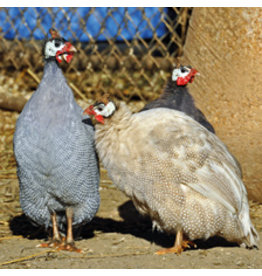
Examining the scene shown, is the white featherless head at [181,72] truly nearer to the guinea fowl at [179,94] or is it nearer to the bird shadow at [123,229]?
the guinea fowl at [179,94]

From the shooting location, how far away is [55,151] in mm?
3137

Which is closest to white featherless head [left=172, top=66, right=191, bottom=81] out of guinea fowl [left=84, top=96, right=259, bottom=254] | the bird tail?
guinea fowl [left=84, top=96, right=259, bottom=254]

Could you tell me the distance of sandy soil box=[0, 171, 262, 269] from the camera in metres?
3.03

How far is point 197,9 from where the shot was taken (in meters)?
4.56

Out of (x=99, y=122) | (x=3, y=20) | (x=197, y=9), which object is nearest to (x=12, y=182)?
(x=99, y=122)

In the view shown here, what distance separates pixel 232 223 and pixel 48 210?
102cm

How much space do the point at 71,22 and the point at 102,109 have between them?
3519 mm

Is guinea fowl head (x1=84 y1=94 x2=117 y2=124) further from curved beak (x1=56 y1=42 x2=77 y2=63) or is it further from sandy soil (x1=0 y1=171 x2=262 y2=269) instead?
sandy soil (x1=0 y1=171 x2=262 y2=269)

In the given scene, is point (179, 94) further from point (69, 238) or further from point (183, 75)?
point (69, 238)

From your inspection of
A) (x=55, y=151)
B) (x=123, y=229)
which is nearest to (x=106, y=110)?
(x=55, y=151)

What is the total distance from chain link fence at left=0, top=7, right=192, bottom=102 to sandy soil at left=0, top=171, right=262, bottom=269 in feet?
7.52

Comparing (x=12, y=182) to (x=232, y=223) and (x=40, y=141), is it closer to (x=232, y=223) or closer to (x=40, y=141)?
(x=40, y=141)

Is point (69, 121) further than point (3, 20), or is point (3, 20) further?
point (3, 20)

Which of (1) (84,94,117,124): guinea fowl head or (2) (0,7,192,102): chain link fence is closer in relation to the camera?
(1) (84,94,117,124): guinea fowl head
